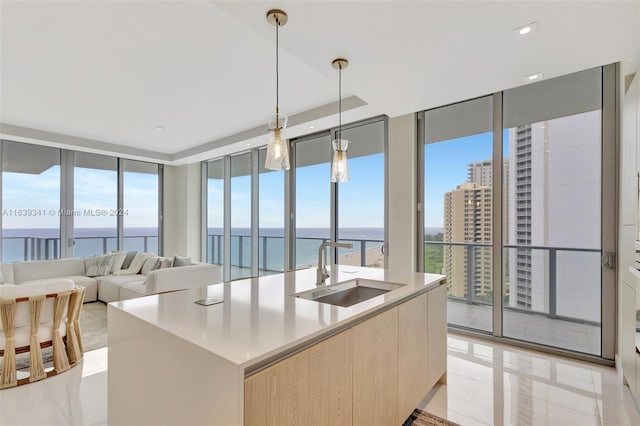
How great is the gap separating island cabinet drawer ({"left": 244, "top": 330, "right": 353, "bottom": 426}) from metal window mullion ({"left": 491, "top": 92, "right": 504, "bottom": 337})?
264cm

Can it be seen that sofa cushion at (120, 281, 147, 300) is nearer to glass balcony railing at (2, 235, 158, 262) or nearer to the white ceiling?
glass balcony railing at (2, 235, 158, 262)

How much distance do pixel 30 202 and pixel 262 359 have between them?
6.62 metres

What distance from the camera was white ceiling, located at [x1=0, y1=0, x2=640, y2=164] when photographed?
187 cm

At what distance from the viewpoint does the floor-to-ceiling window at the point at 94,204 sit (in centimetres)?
604

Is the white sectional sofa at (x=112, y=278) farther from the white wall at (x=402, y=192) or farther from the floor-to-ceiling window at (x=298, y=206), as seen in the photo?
the white wall at (x=402, y=192)

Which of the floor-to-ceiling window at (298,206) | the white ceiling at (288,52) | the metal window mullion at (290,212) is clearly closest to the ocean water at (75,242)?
the floor-to-ceiling window at (298,206)

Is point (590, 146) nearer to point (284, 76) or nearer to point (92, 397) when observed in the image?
point (284, 76)

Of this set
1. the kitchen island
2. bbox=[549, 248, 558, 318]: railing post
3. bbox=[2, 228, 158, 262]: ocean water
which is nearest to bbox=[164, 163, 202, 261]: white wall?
bbox=[2, 228, 158, 262]: ocean water

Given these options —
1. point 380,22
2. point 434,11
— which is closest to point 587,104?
point 434,11

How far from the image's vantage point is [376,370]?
A: 5.04 ft

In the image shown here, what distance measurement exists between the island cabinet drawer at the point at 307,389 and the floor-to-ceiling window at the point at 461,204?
8.94 feet

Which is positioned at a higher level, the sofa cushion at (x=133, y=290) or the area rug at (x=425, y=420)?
A: the sofa cushion at (x=133, y=290)

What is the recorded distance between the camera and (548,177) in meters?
3.11

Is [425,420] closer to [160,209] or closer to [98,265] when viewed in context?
[98,265]
